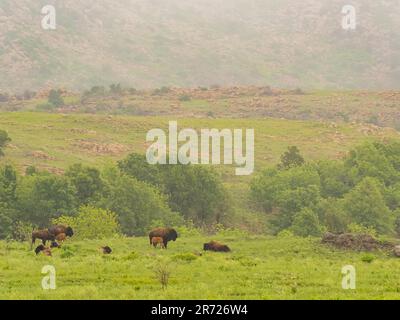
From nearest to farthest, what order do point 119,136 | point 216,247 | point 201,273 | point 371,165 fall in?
point 201,273 → point 216,247 → point 371,165 → point 119,136

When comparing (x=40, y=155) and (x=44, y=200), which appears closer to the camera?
(x=44, y=200)

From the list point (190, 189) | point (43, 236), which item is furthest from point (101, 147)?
point (43, 236)

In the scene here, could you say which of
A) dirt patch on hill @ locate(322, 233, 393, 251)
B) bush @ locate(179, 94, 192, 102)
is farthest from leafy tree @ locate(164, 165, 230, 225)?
bush @ locate(179, 94, 192, 102)

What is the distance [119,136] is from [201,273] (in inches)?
3938

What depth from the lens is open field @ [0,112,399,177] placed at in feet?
351

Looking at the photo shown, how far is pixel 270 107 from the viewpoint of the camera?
176125mm

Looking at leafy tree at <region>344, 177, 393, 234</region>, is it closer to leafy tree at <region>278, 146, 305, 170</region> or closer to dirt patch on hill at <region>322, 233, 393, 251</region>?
leafy tree at <region>278, 146, 305, 170</region>

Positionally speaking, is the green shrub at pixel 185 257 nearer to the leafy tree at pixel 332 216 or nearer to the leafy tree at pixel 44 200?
the leafy tree at pixel 44 200

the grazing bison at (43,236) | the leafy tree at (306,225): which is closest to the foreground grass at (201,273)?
the grazing bison at (43,236)

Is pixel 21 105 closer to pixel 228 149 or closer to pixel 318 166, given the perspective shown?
pixel 228 149

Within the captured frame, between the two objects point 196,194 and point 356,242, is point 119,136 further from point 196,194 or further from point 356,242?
point 356,242

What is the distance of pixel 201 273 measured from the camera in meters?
29.1

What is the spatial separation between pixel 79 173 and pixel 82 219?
42.6 feet

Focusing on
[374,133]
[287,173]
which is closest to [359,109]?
[374,133]
